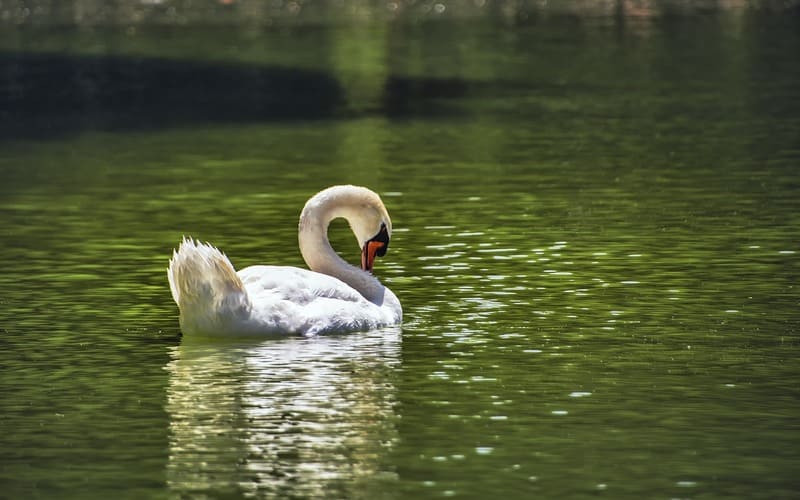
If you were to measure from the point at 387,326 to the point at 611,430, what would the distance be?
4.00 meters

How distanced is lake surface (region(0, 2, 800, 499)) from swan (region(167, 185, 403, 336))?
7.2 inches

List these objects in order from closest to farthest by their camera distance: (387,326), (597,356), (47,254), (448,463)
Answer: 1. (448,463)
2. (597,356)
3. (387,326)
4. (47,254)

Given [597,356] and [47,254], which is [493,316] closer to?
[597,356]

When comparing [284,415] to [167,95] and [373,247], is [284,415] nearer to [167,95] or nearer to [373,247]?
[373,247]

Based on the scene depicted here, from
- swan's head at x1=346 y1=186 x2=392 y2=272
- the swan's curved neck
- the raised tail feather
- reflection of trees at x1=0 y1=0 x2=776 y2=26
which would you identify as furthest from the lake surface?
reflection of trees at x1=0 y1=0 x2=776 y2=26

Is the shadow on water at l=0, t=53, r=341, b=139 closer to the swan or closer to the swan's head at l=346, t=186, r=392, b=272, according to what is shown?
the swan's head at l=346, t=186, r=392, b=272

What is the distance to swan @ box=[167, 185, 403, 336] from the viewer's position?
14984mm

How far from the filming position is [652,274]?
60.8 feet

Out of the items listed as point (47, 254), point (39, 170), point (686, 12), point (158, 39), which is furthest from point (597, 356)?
point (686, 12)

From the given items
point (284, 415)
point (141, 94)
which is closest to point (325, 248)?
point (284, 415)

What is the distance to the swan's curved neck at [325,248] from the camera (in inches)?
656

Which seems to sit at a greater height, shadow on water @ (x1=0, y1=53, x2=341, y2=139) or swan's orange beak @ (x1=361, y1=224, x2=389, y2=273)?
swan's orange beak @ (x1=361, y1=224, x2=389, y2=273)

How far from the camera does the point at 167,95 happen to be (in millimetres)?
41969

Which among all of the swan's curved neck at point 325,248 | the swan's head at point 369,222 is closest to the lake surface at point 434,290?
the swan's curved neck at point 325,248
